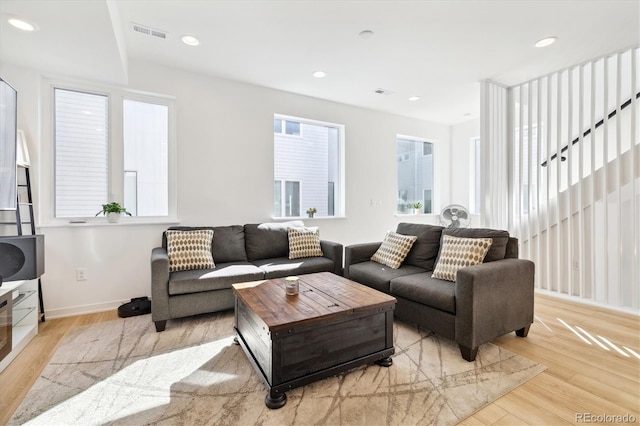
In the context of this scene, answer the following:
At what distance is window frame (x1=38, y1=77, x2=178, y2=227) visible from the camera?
2.95 metres

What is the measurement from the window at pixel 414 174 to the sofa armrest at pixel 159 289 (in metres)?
4.03

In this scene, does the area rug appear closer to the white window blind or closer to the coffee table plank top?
the coffee table plank top

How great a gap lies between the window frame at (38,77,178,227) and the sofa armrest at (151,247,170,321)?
988 millimetres

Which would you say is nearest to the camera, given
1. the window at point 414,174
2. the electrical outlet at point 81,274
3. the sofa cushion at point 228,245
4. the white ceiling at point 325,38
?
the white ceiling at point 325,38

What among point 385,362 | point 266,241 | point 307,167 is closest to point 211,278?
point 266,241

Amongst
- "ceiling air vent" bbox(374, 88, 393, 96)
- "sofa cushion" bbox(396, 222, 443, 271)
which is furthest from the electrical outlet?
"ceiling air vent" bbox(374, 88, 393, 96)

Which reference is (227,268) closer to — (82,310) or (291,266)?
(291,266)

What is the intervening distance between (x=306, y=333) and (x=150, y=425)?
34.8 inches

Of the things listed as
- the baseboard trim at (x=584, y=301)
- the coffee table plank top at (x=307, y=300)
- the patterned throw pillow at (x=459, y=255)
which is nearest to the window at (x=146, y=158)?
the coffee table plank top at (x=307, y=300)

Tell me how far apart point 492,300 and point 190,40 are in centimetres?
344

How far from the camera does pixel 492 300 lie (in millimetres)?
2156

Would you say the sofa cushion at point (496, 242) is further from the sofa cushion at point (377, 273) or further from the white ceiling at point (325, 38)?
the white ceiling at point (325, 38)

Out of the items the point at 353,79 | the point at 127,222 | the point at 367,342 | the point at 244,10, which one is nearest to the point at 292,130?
the point at 353,79

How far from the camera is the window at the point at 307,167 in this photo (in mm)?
4348
